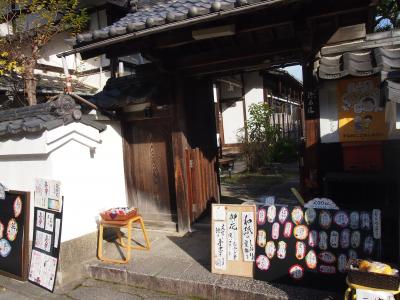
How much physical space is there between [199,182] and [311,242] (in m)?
3.47

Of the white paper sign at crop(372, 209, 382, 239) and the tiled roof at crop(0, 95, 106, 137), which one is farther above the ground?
the tiled roof at crop(0, 95, 106, 137)

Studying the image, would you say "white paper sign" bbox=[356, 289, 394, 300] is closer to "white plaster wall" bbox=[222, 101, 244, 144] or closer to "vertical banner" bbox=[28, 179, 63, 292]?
"vertical banner" bbox=[28, 179, 63, 292]

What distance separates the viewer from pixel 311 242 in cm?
448

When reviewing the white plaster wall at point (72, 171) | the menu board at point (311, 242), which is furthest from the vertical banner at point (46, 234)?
the menu board at point (311, 242)

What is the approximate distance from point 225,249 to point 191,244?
161cm

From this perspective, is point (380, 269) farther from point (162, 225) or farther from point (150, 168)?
point (150, 168)

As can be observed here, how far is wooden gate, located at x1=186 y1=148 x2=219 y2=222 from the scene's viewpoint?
728 centimetres

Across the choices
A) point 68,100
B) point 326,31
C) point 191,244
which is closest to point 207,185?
point 191,244

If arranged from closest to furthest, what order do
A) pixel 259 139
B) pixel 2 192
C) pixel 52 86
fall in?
pixel 2 192 < pixel 52 86 < pixel 259 139

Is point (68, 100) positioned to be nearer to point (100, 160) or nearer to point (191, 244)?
point (100, 160)

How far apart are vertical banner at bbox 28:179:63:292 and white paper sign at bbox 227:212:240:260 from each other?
265 cm

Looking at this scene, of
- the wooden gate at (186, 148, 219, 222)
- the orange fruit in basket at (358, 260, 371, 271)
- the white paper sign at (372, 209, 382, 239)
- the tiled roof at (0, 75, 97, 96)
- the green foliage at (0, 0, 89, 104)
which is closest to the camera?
the orange fruit in basket at (358, 260, 371, 271)

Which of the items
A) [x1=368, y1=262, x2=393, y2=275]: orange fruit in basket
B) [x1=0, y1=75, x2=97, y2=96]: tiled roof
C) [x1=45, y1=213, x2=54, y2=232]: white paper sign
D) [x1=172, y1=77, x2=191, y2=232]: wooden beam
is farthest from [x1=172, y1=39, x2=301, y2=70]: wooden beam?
[x1=0, y1=75, x2=97, y2=96]: tiled roof

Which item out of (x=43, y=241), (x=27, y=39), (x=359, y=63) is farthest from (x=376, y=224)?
(x=27, y=39)
